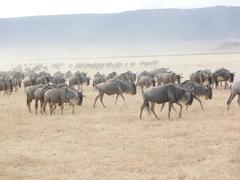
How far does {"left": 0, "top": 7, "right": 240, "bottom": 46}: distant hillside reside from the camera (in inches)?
5664

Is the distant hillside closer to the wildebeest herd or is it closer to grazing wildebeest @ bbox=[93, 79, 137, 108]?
the wildebeest herd

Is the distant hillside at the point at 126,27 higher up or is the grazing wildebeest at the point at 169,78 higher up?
the distant hillside at the point at 126,27

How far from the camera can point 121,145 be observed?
1263 centimetres

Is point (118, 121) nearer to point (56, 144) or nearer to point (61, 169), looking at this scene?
point (56, 144)

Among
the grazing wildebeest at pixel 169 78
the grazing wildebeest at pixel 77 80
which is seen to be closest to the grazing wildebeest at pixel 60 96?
the grazing wildebeest at pixel 169 78

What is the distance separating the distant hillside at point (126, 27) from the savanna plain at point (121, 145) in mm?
122229

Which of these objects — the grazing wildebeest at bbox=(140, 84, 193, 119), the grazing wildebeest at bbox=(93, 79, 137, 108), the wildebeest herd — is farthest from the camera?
the grazing wildebeest at bbox=(93, 79, 137, 108)

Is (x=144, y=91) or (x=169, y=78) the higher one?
(x=169, y=78)

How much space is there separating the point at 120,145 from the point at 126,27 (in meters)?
140

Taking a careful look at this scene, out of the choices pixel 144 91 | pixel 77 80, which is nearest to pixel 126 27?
pixel 77 80

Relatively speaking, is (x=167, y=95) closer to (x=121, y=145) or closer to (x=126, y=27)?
(x=121, y=145)

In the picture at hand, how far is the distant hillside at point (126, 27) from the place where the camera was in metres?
144

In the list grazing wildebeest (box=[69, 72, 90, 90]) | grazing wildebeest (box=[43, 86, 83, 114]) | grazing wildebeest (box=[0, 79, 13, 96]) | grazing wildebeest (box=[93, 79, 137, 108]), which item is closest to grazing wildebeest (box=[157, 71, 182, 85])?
grazing wildebeest (box=[69, 72, 90, 90])

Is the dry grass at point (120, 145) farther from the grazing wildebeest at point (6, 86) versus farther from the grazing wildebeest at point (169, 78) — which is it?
the grazing wildebeest at point (169, 78)
